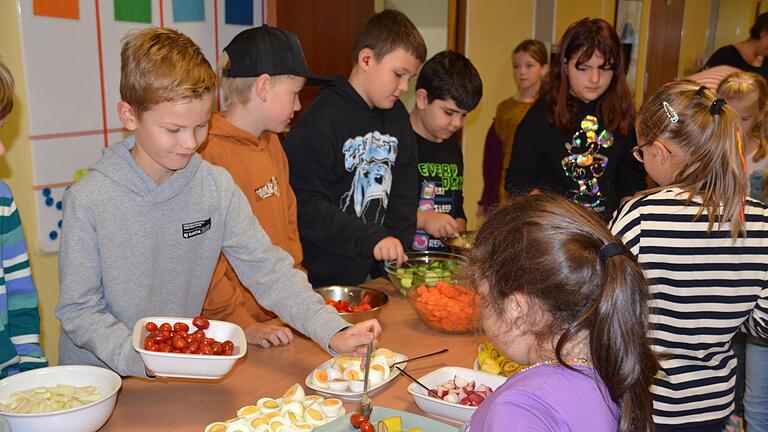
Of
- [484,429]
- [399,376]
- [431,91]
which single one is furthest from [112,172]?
[431,91]

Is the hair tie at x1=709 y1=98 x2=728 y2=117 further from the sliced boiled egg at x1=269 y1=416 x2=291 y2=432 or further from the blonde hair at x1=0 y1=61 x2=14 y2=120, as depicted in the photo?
the blonde hair at x1=0 y1=61 x2=14 y2=120

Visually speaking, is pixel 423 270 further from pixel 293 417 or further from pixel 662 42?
pixel 662 42

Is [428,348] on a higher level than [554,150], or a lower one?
lower

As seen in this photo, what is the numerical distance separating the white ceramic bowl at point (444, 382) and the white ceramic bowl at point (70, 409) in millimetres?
621

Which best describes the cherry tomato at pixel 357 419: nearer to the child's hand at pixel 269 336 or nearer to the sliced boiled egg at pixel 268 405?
the sliced boiled egg at pixel 268 405

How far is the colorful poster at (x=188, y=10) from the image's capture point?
10.0 feet

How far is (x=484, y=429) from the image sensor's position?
1041mm

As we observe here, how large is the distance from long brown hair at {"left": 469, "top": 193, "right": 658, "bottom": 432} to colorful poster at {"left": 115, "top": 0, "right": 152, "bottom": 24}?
2.27 m

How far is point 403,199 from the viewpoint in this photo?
8.66 ft

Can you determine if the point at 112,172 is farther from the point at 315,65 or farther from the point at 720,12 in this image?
the point at 720,12

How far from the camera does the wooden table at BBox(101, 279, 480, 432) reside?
1428 millimetres

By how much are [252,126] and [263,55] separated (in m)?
0.22

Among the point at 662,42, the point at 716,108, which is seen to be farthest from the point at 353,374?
the point at 662,42

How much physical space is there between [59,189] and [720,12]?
9.99 meters
